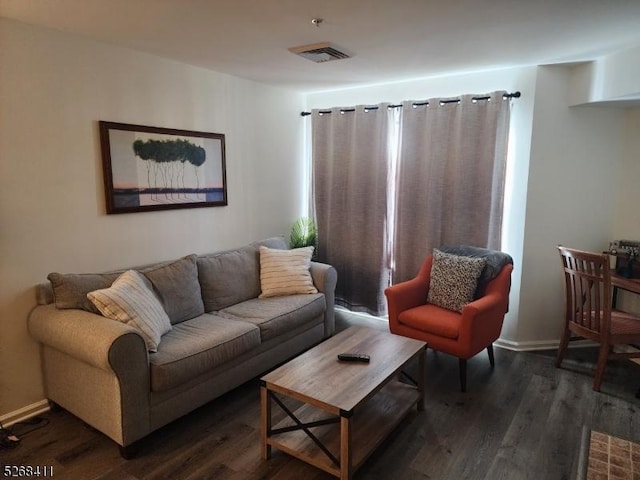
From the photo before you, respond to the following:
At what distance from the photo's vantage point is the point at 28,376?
254 cm

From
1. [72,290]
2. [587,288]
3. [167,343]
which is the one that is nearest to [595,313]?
[587,288]

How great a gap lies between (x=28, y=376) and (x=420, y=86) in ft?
12.5

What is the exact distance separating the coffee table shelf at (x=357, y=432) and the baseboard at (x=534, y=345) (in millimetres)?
1418

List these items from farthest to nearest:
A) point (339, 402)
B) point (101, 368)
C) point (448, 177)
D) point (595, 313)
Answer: point (448, 177)
point (595, 313)
point (101, 368)
point (339, 402)

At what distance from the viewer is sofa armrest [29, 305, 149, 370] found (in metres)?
2.04

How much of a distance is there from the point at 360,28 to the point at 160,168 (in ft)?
5.83

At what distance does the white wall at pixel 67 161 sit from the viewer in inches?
93.5

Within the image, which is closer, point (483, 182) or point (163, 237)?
point (163, 237)

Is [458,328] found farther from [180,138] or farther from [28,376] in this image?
[28,376]

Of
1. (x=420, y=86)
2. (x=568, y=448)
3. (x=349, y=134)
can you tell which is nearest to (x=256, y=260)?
(x=349, y=134)

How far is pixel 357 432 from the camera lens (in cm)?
221

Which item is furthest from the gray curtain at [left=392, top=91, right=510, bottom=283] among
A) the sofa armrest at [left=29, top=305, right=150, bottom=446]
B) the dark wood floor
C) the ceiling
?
the sofa armrest at [left=29, top=305, right=150, bottom=446]

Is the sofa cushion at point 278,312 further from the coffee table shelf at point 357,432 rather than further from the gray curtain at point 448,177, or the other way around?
the gray curtain at point 448,177

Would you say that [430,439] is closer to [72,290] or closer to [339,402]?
[339,402]
